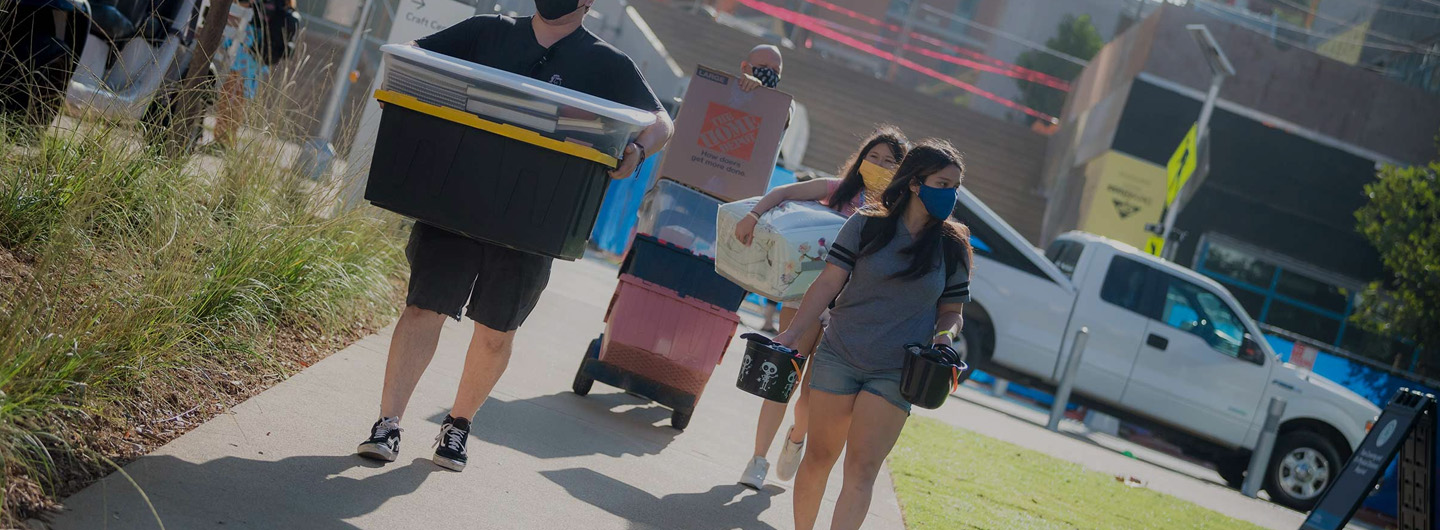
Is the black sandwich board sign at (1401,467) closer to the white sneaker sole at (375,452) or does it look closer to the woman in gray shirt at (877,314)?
the woman in gray shirt at (877,314)

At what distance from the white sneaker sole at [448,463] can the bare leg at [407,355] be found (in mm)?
239

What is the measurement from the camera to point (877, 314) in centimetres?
464

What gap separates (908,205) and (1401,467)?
533 centimetres

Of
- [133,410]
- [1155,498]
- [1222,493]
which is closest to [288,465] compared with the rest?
[133,410]

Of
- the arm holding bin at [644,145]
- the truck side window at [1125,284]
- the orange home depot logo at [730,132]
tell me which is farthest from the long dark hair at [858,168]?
the truck side window at [1125,284]

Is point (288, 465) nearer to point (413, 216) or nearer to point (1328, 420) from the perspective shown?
point (413, 216)

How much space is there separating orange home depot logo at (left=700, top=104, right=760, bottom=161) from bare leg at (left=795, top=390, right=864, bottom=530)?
8.62 feet

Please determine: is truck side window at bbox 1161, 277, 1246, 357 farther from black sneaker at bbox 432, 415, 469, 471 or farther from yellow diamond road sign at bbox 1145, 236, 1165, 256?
black sneaker at bbox 432, 415, 469, 471

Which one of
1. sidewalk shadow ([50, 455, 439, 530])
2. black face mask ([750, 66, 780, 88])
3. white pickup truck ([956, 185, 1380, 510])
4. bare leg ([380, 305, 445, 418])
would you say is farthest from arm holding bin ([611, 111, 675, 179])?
white pickup truck ([956, 185, 1380, 510])

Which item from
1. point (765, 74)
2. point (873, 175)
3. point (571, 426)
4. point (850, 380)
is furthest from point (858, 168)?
point (571, 426)

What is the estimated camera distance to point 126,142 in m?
5.35

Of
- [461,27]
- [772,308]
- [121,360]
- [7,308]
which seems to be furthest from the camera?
[772,308]

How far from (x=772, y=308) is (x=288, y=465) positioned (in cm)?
929

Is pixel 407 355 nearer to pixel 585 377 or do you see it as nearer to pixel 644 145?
pixel 644 145
